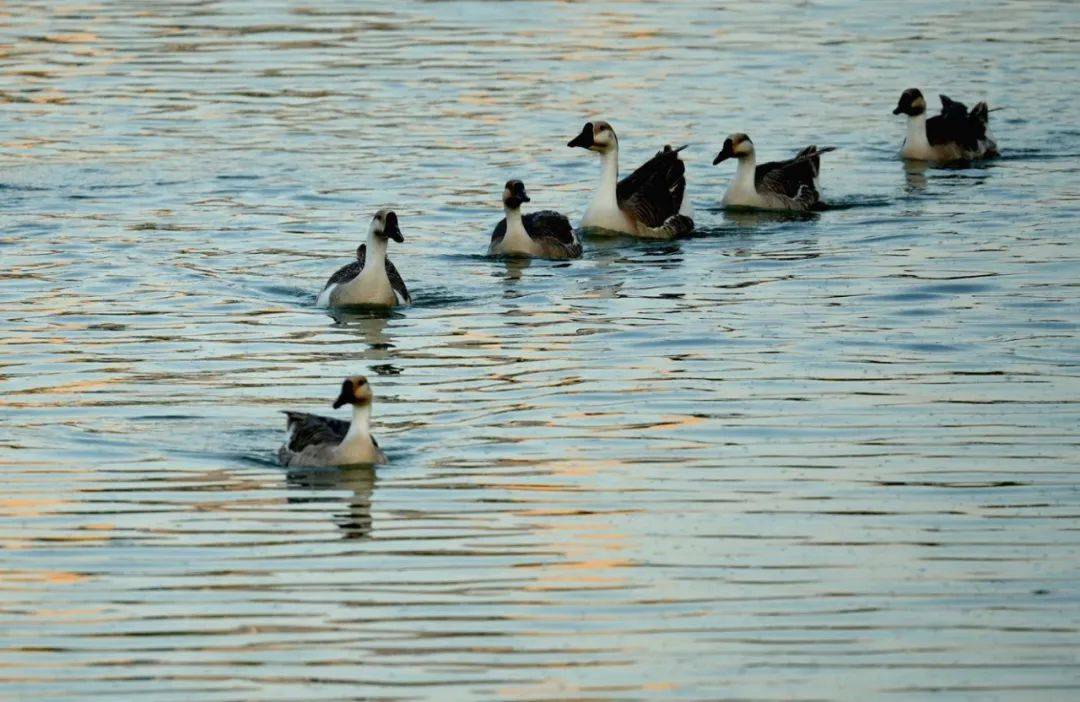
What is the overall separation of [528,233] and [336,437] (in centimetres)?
904

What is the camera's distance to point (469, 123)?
31938 mm

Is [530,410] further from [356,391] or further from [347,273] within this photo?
[347,273]

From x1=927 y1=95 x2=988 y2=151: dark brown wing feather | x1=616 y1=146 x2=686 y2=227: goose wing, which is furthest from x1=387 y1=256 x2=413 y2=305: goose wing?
x1=927 y1=95 x2=988 y2=151: dark brown wing feather

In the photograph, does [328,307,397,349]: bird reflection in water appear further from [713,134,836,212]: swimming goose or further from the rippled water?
[713,134,836,212]: swimming goose

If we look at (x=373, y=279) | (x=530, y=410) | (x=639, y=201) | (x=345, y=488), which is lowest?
(x=345, y=488)

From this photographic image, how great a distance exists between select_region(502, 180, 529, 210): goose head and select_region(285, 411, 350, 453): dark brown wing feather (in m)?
8.42

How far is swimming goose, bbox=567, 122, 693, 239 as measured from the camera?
2486 centimetres

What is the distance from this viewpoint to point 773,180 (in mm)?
26016

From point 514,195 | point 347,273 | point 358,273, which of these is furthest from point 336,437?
point 514,195

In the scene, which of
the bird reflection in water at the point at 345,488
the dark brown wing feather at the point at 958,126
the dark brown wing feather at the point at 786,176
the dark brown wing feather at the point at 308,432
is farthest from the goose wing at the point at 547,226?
the bird reflection in water at the point at 345,488

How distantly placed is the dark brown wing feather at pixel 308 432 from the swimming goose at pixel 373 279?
5.68m

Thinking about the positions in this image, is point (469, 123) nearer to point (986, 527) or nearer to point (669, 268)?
point (669, 268)

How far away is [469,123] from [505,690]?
893 inches

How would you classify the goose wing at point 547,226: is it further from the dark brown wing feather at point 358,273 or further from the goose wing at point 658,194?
the dark brown wing feather at point 358,273
